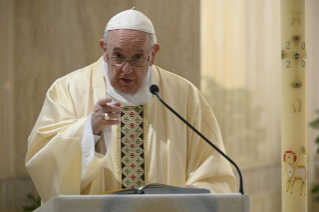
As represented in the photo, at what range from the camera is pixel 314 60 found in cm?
524

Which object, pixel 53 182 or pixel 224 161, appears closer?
pixel 53 182

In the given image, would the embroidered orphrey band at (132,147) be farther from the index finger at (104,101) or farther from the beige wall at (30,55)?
the beige wall at (30,55)

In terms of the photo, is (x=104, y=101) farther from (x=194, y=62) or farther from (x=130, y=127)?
(x=194, y=62)

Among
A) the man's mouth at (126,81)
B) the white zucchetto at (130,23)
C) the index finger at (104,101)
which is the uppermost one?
the white zucchetto at (130,23)

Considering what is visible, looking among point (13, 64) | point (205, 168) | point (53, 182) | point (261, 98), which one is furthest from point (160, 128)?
point (261, 98)

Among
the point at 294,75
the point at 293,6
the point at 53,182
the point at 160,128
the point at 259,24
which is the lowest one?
the point at 53,182

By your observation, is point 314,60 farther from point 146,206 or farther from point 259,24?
point 146,206

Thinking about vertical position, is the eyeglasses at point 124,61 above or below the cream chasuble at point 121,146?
above

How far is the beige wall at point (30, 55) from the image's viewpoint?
380 centimetres

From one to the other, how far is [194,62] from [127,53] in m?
1.88

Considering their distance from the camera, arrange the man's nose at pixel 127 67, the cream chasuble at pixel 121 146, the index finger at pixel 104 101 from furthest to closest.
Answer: the man's nose at pixel 127 67 < the cream chasuble at pixel 121 146 < the index finger at pixel 104 101

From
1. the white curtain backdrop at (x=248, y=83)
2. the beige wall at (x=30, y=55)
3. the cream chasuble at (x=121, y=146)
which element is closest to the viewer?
the cream chasuble at (x=121, y=146)

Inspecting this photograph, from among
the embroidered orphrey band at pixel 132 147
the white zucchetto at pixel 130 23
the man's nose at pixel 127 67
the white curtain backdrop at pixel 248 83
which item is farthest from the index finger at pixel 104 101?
the white curtain backdrop at pixel 248 83

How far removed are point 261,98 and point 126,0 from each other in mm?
1899
